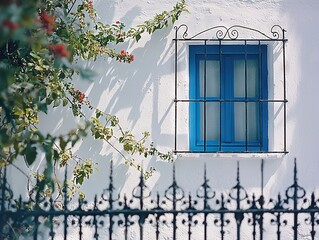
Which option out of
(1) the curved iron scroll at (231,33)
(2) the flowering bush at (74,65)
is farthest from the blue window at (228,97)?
(2) the flowering bush at (74,65)

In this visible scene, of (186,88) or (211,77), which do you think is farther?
(211,77)

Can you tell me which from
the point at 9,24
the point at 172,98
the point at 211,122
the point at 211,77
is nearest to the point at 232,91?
the point at 211,77

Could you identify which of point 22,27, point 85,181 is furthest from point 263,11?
point 22,27

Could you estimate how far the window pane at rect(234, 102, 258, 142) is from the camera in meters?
7.05

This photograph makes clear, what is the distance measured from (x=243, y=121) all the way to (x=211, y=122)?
0.93 feet

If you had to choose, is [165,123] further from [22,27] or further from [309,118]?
[22,27]

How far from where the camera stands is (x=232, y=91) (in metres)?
7.08

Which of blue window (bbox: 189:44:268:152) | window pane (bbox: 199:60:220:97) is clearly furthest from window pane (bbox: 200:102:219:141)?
window pane (bbox: 199:60:220:97)

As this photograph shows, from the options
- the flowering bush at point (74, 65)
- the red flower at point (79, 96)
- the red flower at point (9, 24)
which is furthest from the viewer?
the red flower at point (79, 96)

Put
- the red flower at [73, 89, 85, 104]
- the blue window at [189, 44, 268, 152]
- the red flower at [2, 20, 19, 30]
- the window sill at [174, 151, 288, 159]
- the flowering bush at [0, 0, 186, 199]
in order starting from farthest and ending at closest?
the blue window at [189, 44, 268, 152], the window sill at [174, 151, 288, 159], the red flower at [73, 89, 85, 104], the flowering bush at [0, 0, 186, 199], the red flower at [2, 20, 19, 30]

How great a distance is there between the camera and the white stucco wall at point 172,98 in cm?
A: 677

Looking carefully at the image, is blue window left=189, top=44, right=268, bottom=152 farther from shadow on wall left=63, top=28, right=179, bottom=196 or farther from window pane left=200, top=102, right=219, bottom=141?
shadow on wall left=63, top=28, right=179, bottom=196

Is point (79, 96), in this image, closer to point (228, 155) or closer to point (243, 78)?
→ point (228, 155)

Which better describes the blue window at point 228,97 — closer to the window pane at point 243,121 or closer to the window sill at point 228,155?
the window pane at point 243,121
